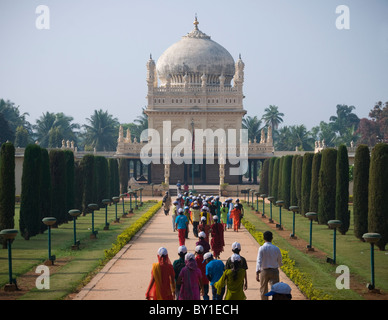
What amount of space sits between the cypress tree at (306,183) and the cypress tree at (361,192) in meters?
8.09

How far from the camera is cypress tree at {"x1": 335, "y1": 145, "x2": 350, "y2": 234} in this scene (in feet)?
83.4

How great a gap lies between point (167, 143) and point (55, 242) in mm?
42205

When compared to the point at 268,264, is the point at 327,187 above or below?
above

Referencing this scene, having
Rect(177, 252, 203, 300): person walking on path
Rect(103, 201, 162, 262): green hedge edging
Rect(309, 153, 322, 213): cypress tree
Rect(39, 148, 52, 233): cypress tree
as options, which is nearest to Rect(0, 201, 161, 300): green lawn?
Rect(103, 201, 162, 262): green hedge edging

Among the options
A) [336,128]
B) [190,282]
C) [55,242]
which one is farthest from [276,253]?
[336,128]

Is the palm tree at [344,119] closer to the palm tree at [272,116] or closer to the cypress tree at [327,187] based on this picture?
the palm tree at [272,116]

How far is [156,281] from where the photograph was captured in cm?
1106

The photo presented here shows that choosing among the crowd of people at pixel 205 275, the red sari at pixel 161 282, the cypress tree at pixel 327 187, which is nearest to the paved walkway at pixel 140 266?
the crowd of people at pixel 205 275

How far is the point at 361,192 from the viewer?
22734 mm

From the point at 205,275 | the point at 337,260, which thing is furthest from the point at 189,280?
the point at 337,260

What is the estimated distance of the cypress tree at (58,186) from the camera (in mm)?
27391

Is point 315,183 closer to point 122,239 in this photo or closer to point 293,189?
point 293,189

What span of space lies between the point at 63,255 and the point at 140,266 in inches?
121
